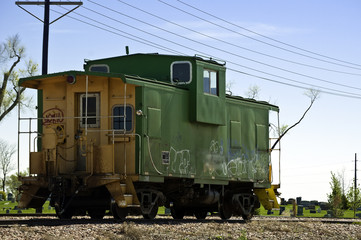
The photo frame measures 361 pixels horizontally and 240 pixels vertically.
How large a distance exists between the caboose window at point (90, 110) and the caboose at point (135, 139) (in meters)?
0.03

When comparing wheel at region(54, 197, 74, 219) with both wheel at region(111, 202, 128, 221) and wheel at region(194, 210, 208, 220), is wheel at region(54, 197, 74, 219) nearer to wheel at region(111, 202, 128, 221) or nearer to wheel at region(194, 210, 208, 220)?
wheel at region(111, 202, 128, 221)

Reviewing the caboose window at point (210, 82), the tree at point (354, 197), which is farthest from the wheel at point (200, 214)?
the tree at point (354, 197)

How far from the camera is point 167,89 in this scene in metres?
20.0

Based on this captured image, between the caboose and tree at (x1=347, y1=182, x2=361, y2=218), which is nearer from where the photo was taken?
the caboose

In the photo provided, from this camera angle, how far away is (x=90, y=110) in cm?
1969

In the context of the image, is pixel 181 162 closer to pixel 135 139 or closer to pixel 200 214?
pixel 135 139

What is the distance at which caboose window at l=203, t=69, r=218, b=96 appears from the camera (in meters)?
21.5

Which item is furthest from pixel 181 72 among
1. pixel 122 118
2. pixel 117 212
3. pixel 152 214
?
pixel 117 212

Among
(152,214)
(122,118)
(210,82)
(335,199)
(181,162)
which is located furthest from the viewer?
(335,199)

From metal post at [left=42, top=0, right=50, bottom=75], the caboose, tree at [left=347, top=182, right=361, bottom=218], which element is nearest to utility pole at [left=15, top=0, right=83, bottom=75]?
metal post at [left=42, top=0, right=50, bottom=75]

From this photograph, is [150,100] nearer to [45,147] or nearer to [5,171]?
[45,147]

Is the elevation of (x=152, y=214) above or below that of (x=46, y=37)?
below

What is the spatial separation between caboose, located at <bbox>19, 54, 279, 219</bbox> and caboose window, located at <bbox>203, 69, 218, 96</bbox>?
3 cm

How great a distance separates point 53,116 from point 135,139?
2848 mm
